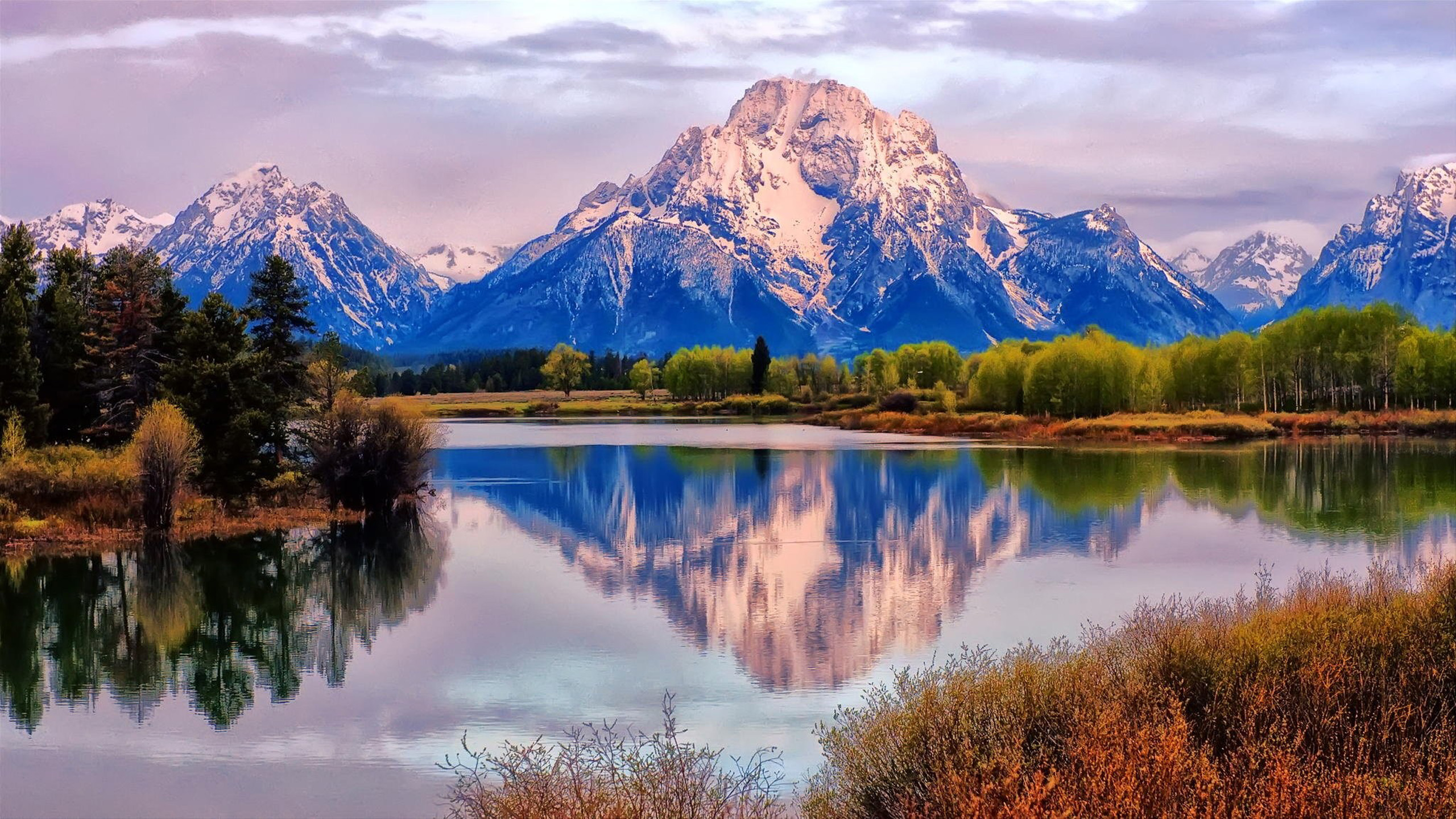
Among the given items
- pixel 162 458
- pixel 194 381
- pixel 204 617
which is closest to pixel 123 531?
pixel 162 458

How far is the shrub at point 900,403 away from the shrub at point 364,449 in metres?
105

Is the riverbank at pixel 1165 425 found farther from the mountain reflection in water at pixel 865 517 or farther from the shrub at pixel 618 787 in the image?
the shrub at pixel 618 787

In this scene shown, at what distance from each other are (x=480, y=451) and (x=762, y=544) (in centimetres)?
6151

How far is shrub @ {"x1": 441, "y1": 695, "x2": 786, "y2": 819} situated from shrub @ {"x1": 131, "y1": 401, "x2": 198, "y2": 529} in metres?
29.3

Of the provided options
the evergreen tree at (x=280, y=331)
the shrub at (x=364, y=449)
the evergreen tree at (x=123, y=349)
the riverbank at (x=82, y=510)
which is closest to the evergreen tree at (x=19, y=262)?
the evergreen tree at (x=123, y=349)

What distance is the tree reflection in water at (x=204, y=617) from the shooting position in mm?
23812

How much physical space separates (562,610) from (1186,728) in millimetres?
20647

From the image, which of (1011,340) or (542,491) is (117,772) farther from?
(1011,340)

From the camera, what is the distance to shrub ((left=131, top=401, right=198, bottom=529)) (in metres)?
42.8

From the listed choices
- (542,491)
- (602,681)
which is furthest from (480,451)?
(602,681)

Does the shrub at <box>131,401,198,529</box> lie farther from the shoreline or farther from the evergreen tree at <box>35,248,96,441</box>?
the evergreen tree at <box>35,248,96,441</box>

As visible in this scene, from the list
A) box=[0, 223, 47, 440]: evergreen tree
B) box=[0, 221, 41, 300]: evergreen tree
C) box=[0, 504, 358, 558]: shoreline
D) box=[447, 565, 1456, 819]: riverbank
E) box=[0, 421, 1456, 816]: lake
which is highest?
box=[0, 221, 41, 300]: evergreen tree

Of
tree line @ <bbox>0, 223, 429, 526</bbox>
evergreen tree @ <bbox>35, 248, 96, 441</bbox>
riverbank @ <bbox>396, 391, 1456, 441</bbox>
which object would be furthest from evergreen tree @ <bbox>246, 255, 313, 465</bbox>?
riverbank @ <bbox>396, 391, 1456, 441</bbox>

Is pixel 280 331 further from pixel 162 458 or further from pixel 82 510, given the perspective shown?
pixel 82 510
